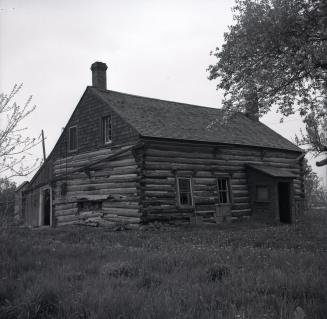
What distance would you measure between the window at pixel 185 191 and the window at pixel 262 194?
4450 millimetres

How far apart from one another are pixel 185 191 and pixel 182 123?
4.08m

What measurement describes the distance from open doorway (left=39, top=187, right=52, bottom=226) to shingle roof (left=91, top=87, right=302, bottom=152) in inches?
296

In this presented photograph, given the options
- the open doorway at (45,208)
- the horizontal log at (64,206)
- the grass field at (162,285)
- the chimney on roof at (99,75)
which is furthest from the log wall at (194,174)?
the open doorway at (45,208)

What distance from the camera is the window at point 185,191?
18.7 m

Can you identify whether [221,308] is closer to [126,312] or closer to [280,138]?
[126,312]

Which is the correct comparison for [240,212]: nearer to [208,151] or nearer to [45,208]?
[208,151]

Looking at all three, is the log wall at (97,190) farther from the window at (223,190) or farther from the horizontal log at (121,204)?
the window at (223,190)

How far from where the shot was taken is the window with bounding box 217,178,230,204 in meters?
20.4

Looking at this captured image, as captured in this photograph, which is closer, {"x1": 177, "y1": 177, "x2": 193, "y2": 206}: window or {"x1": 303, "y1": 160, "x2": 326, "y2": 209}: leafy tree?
{"x1": 177, "y1": 177, "x2": 193, "y2": 206}: window

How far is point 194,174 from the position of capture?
19062mm

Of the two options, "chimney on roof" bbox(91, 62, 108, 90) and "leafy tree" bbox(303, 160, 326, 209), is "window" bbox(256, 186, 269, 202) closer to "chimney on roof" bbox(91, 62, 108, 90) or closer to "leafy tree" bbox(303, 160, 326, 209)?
"chimney on roof" bbox(91, 62, 108, 90)

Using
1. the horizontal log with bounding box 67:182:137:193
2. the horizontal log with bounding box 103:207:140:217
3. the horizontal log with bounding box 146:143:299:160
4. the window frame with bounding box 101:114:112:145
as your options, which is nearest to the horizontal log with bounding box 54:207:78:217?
the horizontal log with bounding box 67:182:137:193

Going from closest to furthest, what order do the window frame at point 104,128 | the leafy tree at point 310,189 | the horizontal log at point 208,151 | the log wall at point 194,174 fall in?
the log wall at point 194,174 < the horizontal log at point 208,151 < the window frame at point 104,128 < the leafy tree at point 310,189

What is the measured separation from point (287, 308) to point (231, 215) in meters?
16.0
